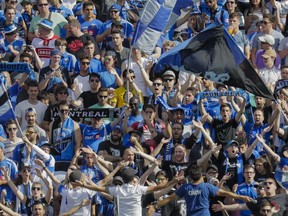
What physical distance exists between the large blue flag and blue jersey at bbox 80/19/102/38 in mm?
5161

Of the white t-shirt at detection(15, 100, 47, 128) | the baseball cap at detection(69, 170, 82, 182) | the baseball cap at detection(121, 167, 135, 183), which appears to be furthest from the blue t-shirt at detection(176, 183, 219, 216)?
the white t-shirt at detection(15, 100, 47, 128)

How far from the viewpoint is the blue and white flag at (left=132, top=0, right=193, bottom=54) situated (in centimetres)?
2981

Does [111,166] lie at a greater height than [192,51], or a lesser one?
lesser

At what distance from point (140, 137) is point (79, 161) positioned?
108 cm

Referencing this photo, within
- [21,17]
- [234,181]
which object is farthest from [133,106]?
[21,17]

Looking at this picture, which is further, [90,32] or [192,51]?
[90,32]

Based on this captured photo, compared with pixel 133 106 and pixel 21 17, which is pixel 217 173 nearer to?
pixel 133 106

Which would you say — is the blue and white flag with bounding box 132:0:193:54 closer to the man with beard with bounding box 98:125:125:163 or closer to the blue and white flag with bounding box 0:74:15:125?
the man with beard with bounding box 98:125:125:163

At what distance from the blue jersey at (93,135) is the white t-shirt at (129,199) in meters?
2.70

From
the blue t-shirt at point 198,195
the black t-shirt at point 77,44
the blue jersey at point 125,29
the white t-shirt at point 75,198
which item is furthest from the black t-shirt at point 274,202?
the blue jersey at point 125,29

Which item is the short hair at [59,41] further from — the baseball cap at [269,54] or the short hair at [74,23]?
the baseball cap at [269,54]

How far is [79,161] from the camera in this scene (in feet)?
95.6

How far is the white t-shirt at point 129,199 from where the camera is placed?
26812 millimetres

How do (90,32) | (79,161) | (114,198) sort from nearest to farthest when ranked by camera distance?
(114,198) < (79,161) < (90,32)
